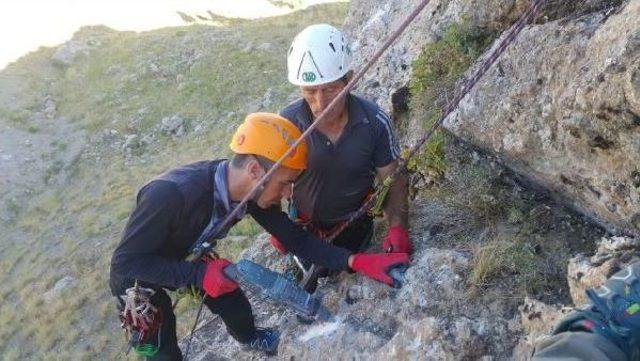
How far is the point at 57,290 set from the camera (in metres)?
11.0

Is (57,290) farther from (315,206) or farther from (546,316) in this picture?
(546,316)

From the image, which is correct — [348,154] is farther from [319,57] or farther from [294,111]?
[319,57]

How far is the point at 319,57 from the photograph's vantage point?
4145 mm

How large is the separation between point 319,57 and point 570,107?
1695mm

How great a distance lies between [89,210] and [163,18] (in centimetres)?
1718

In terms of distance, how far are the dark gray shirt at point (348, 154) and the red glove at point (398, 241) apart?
1.25 feet

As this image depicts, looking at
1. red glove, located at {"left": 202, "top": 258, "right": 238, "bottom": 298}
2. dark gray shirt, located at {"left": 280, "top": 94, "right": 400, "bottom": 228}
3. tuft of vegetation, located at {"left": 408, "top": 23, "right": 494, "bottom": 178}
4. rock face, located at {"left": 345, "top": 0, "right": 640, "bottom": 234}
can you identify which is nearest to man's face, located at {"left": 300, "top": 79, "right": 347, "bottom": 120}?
dark gray shirt, located at {"left": 280, "top": 94, "right": 400, "bottom": 228}

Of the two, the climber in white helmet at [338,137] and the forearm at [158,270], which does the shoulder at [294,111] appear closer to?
the climber in white helmet at [338,137]

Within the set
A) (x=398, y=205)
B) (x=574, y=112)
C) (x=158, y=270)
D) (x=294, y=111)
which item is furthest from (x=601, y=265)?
(x=158, y=270)

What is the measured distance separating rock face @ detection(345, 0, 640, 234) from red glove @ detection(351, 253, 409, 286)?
1015 mm

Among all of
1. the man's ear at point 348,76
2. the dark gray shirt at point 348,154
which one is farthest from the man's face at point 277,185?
the man's ear at point 348,76

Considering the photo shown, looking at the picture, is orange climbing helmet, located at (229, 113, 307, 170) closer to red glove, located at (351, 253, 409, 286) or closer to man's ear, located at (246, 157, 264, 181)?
man's ear, located at (246, 157, 264, 181)

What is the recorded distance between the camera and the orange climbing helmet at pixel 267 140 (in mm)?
3602

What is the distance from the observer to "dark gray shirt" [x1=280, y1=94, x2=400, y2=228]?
4.20 meters
